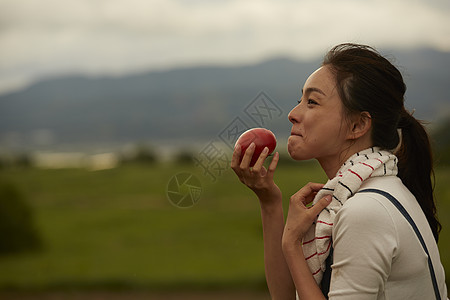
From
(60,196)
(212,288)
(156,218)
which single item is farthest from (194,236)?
(60,196)

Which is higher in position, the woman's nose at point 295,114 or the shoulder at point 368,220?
the woman's nose at point 295,114

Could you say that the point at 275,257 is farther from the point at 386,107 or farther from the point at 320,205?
the point at 386,107

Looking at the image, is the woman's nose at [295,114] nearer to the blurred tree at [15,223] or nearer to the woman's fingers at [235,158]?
the woman's fingers at [235,158]

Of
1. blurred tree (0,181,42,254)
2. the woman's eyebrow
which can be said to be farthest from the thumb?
blurred tree (0,181,42,254)

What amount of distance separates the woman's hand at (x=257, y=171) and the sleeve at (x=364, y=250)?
0.57m

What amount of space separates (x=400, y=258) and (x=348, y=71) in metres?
0.84

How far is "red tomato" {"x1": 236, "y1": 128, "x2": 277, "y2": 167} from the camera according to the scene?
264cm

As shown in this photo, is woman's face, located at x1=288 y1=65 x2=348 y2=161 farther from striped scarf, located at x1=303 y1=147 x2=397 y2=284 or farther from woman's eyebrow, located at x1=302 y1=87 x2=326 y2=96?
striped scarf, located at x1=303 y1=147 x2=397 y2=284

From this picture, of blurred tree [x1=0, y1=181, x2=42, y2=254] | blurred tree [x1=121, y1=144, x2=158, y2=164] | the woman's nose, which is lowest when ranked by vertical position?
blurred tree [x1=121, y1=144, x2=158, y2=164]

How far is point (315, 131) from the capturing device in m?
2.35

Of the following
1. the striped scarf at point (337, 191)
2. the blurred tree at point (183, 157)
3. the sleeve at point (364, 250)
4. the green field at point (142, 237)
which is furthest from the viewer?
the blurred tree at point (183, 157)

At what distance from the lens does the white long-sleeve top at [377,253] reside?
196cm

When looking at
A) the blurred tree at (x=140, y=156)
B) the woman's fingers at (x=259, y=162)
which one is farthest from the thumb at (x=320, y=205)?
the blurred tree at (x=140, y=156)

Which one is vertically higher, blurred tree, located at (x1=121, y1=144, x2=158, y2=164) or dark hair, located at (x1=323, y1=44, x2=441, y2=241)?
dark hair, located at (x1=323, y1=44, x2=441, y2=241)
